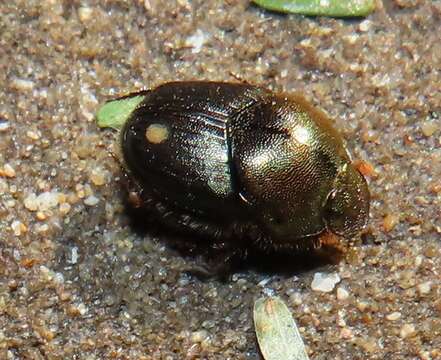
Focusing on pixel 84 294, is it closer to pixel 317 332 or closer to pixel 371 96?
pixel 317 332

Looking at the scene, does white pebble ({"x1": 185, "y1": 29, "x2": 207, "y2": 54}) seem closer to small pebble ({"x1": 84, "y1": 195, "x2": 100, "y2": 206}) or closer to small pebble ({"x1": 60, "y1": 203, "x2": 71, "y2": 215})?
small pebble ({"x1": 84, "y1": 195, "x2": 100, "y2": 206})

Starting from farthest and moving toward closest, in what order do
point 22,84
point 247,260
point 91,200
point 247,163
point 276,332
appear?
point 22,84 < point 91,200 < point 247,260 < point 276,332 < point 247,163

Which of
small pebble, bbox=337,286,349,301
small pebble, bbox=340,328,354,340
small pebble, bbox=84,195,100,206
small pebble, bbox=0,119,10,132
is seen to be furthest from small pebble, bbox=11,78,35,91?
small pebble, bbox=340,328,354,340

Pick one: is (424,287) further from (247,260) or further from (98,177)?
(98,177)

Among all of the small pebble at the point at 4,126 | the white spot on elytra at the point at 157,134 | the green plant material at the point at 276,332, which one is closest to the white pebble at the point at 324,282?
the green plant material at the point at 276,332

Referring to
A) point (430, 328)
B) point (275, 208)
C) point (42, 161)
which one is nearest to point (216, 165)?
point (275, 208)

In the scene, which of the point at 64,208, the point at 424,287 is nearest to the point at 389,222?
the point at 424,287

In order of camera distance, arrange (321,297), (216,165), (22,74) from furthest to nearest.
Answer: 1. (22,74)
2. (321,297)
3. (216,165)
